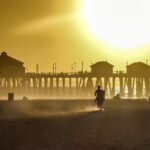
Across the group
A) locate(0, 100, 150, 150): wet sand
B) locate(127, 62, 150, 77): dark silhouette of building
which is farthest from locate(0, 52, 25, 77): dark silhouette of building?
locate(0, 100, 150, 150): wet sand

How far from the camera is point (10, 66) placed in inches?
3848

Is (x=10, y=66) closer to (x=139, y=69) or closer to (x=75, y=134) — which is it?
→ (x=139, y=69)

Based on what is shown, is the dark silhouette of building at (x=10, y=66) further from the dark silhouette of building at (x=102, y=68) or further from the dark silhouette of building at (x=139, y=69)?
the dark silhouette of building at (x=139, y=69)

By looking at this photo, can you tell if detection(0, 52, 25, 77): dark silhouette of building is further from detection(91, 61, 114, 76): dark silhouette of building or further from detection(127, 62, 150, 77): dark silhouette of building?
detection(127, 62, 150, 77): dark silhouette of building

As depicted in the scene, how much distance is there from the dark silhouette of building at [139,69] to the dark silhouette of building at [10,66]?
19.8m

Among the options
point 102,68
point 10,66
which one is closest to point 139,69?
point 102,68

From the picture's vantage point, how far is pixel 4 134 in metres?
19.4

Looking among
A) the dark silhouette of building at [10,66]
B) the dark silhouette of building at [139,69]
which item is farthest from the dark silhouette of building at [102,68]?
Answer: the dark silhouette of building at [10,66]

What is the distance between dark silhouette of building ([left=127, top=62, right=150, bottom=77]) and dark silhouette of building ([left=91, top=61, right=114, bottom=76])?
392 cm

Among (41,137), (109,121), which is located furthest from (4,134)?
(109,121)

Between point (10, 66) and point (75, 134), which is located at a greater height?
point (10, 66)

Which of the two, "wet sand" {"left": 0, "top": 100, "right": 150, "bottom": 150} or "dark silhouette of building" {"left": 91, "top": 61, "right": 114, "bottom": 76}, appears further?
"dark silhouette of building" {"left": 91, "top": 61, "right": 114, "bottom": 76}

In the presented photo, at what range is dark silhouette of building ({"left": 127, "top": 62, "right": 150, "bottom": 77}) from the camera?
93500 millimetres

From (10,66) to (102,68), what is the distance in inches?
642
